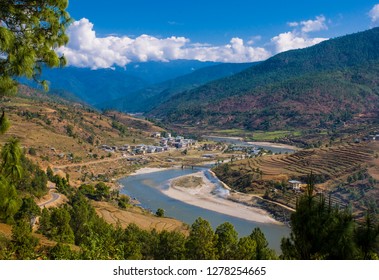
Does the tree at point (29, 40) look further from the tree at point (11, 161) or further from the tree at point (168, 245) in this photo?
the tree at point (168, 245)

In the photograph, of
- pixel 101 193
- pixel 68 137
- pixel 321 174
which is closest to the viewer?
pixel 101 193

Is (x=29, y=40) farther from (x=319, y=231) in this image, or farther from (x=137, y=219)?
(x=137, y=219)

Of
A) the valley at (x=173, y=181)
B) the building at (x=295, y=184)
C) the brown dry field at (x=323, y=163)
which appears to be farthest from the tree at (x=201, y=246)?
the brown dry field at (x=323, y=163)

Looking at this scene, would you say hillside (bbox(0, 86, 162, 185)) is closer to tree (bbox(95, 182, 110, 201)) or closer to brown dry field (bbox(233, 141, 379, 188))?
tree (bbox(95, 182, 110, 201))

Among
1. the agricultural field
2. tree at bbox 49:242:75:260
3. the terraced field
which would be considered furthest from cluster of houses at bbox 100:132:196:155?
tree at bbox 49:242:75:260

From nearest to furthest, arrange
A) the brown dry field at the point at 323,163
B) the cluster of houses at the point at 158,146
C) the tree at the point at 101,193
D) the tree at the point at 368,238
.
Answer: the tree at the point at 368,238, the tree at the point at 101,193, the brown dry field at the point at 323,163, the cluster of houses at the point at 158,146

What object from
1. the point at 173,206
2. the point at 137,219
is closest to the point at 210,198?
the point at 173,206
